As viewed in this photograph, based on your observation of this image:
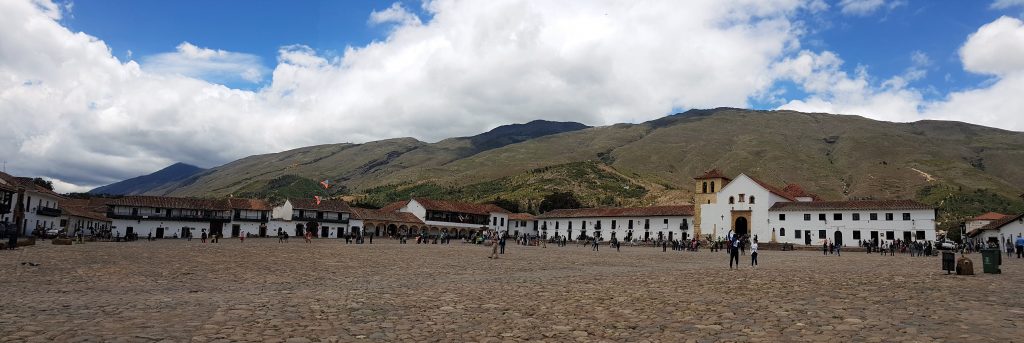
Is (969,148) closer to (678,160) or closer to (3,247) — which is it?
(678,160)

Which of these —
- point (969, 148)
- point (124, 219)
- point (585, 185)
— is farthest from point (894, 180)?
point (124, 219)

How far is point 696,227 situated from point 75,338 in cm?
7086

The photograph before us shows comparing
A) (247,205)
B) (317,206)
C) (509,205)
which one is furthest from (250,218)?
(509,205)

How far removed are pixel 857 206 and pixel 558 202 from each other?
49238 millimetres

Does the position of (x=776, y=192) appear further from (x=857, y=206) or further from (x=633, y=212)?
(x=633, y=212)

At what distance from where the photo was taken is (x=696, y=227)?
2847 inches

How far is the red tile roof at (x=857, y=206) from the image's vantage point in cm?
5872

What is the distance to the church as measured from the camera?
59.1 m

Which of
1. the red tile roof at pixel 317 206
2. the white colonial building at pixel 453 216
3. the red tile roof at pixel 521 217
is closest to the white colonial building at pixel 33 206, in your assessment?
the red tile roof at pixel 317 206

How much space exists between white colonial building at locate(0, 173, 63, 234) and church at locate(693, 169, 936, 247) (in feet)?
205

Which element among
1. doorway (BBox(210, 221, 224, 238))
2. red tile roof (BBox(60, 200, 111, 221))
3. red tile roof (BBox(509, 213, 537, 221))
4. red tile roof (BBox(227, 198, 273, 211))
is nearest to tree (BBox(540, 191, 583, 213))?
red tile roof (BBox(509, 213, 537, 221))

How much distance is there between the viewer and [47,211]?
60906 mm

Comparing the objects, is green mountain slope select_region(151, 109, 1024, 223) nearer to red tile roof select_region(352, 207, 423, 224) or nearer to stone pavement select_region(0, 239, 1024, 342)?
red tile roof select_region(352, 207, 423, 224)

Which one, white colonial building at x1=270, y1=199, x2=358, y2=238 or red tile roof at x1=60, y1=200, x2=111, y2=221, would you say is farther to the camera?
white colonial building at x1=270, y1=199, x2=358, y2=238
